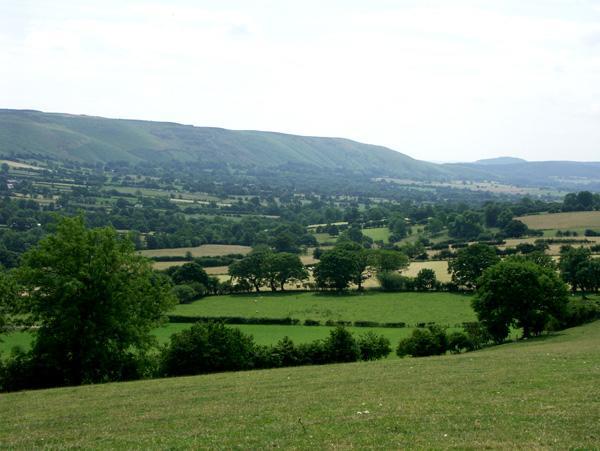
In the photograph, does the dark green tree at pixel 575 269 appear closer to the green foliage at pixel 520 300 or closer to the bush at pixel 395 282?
the bush at pixel 395 282

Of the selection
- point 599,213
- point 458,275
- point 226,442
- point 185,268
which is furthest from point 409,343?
point 599,213

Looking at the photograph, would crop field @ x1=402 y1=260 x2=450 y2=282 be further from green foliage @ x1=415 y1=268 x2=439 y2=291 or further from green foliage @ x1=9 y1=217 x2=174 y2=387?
green foliage @ x1=9 y1=217 x2=174 y2=387

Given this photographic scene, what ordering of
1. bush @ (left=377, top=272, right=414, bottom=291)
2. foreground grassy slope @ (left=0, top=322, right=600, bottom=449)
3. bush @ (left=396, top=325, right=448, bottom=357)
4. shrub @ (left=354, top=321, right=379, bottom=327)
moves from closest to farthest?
foreground grassy slope @ (left=0, top=322, right=600, bottom=449), bush @ (left=396, top=325, right=448, bottom=357), shrub @ (left=354, top=321, right=379, bottom=327), bush @ (left=377, top=272, right=414, bottom=291)

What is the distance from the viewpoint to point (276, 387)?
31516 millimetres

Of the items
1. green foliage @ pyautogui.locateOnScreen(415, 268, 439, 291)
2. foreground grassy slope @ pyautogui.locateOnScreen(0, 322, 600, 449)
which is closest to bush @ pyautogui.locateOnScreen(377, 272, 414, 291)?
green foliage @ pyautogui.locateOnScreen(415, 268, 439, 291)

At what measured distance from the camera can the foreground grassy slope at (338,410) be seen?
725 inches

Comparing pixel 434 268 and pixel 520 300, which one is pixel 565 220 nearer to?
pixel 434 268

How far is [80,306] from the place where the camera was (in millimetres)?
40906

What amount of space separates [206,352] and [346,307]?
4573 centimetres

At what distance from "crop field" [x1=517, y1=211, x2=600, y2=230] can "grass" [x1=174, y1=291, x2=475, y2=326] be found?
8231cm

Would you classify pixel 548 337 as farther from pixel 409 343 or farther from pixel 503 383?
pixel 503 383

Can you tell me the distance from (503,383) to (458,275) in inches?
2841

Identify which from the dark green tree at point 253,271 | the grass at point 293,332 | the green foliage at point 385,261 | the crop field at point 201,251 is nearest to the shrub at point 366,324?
the grass at point 293,332

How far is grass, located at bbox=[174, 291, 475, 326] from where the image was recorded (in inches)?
3148
